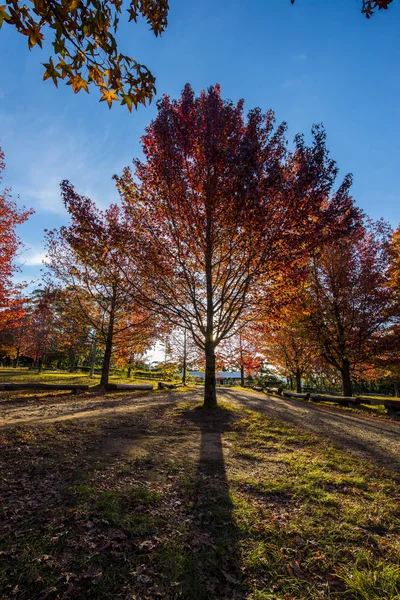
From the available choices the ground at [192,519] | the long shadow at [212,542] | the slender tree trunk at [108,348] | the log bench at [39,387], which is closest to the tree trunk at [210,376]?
the ground at [192,519]

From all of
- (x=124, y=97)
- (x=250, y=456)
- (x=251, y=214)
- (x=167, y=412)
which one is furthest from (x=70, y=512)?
(x=251, y=214)

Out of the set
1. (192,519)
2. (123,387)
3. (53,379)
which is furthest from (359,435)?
(53,379)

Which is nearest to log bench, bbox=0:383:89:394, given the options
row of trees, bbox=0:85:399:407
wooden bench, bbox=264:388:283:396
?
row of trees, bbox=0:85:399:407

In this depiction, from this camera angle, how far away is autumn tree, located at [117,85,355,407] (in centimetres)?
791

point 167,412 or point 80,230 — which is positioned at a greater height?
point 80,230

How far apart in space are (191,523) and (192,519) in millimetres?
93

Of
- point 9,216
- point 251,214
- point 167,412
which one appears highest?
point 9,216

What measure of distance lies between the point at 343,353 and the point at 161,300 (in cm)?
1173

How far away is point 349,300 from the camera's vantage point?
15.7 metres

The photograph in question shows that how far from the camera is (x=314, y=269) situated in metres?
16.7

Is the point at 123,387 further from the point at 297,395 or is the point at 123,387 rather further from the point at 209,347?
the point at 297,395

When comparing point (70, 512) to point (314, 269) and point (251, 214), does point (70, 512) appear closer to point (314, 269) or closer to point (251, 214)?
point (251, 214)

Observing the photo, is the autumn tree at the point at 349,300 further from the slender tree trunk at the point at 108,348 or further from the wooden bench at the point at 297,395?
the slender tree trunk at the point at 108,348

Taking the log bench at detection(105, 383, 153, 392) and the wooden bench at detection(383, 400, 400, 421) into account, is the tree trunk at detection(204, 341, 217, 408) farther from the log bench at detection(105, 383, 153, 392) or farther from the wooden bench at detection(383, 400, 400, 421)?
the wooden bench at detection(383, 400, 400, 421)
